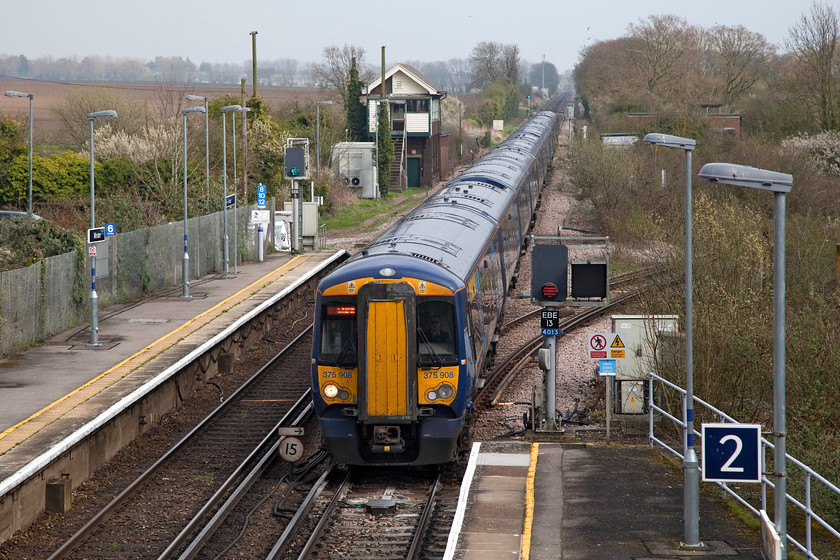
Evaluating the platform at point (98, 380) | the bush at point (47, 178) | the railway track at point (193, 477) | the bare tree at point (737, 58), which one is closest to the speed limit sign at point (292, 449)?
the railway track at point (193, 477)

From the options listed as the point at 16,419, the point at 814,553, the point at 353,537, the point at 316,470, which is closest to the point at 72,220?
the point at 16,419

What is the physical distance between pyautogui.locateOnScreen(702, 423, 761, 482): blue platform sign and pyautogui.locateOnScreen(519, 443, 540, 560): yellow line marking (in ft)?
6.17

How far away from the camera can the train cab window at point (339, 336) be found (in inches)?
497

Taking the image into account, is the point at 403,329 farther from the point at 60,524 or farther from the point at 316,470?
the point at 60,524

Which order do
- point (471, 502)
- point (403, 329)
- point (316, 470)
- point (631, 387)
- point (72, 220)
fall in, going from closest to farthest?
point (471, 502) < point (403, 329) < point (316, 470) < point (631, 387) < point (72, 220)

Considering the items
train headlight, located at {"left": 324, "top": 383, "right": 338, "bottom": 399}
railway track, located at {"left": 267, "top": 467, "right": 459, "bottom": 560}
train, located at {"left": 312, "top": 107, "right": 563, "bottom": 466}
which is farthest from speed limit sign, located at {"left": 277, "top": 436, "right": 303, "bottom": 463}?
train headlight, located at {"left": 324, "top": 383, "right": 338, "bottom": 399}

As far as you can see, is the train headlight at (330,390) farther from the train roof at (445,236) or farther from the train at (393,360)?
the train roof at (445,236)

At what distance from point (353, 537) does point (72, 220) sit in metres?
24.0

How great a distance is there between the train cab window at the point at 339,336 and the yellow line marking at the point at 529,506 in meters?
2.64

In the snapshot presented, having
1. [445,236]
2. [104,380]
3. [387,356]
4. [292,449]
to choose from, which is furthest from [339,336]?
[104,380]

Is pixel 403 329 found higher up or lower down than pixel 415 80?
lower down

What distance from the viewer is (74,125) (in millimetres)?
49750

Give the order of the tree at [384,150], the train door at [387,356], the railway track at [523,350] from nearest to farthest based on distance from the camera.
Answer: the train door at [387,356] → the railway track at [523,350] → the tree at [384,150]

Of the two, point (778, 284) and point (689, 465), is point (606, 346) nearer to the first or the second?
point (689, 465)
